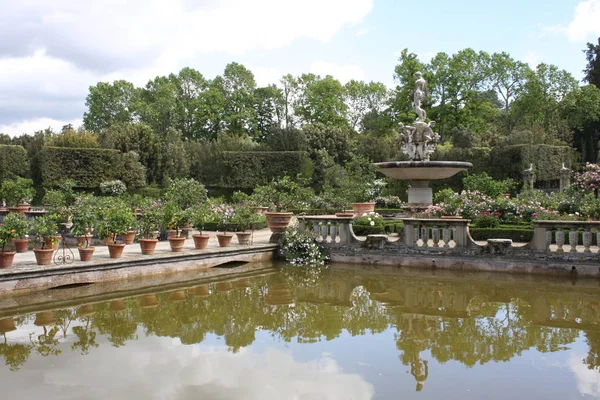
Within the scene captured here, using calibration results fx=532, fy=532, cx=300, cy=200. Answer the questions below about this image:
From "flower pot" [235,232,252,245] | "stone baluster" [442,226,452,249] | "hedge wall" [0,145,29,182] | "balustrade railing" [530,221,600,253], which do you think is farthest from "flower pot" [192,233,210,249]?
"hedge wall" [0,145,29,182]

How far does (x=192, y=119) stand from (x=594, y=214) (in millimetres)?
39047

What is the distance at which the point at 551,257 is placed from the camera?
10.4m

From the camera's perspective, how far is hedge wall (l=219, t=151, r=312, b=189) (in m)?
31.3

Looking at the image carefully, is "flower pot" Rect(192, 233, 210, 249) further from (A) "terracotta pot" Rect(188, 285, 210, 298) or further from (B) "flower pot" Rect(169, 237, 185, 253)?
(A) "terracotta pot" Rect(188, 285, 210, 298)

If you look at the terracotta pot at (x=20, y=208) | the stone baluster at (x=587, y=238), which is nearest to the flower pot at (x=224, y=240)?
the stone baluster at (x=587, y=238)

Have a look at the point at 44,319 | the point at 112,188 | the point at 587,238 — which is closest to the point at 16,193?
the point at 112,188

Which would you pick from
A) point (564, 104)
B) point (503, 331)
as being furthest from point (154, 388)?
point (564, 104)

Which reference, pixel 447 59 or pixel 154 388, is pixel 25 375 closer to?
pixel 154 388

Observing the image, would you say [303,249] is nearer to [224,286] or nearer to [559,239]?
[224,286]

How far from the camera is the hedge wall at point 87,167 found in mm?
28578

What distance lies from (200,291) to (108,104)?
44.5 m

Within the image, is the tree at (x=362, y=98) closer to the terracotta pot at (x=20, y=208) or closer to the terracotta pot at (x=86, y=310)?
the terracotta pot at (x=20, y=208)

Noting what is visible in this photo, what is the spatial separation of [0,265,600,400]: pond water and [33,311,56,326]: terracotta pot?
1 centimetres

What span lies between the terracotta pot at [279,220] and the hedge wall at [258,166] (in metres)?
17.9
